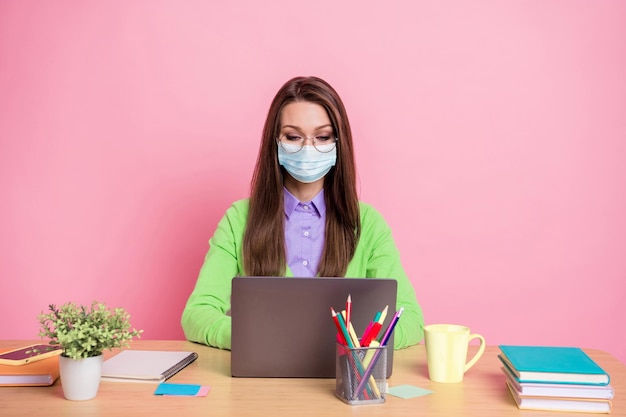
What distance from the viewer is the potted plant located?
1.27 metres

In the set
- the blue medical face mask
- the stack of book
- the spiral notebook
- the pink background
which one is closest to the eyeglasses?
the blue medical face mask

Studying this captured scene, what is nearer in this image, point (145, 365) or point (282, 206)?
point (145, 365)

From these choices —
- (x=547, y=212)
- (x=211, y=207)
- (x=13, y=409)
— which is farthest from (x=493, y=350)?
(x=211, y=207)

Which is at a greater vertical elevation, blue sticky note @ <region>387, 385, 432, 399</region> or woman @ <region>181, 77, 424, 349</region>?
woman @ <region>181, 77, 424, 349</region>

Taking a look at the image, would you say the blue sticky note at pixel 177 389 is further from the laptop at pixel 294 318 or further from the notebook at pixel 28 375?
the notebook at pixel 28 375

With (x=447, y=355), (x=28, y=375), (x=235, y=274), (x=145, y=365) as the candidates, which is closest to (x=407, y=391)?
(x=447, y=355)

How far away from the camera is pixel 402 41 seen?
2838 millimetres

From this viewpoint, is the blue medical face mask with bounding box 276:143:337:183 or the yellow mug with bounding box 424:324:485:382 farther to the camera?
the blue medical face mask with bounding box 276:143:337:183

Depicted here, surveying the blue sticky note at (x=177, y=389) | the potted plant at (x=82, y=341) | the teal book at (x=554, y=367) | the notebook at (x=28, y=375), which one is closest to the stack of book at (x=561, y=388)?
the teal book at (x=554, y=367)

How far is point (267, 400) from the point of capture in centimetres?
129

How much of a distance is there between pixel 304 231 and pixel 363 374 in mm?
1043

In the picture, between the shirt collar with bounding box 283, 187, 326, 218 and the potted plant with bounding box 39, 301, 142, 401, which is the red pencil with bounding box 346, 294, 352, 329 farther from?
the shirt collar with bounding box 283, 187, 326, 218

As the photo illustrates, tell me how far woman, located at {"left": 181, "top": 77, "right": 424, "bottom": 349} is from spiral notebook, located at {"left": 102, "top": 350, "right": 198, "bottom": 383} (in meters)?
0.45

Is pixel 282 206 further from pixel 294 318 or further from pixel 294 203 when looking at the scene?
pixel 294 318
